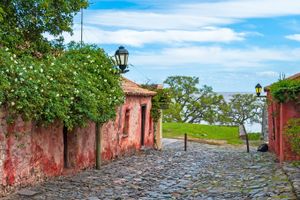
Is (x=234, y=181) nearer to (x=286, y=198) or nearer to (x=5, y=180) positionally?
(x=286, y=198)

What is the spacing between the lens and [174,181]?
13312 millimetres

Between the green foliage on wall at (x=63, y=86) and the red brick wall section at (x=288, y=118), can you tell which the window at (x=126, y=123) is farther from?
the red brick wall section at (x=288, y=118)

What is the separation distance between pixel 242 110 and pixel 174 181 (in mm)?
32695

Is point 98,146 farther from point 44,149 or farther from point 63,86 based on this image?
point 63,86

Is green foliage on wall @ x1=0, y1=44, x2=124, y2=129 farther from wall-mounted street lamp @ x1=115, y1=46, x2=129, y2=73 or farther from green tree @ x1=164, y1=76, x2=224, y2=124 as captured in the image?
green tree @ x1=164, y1=76, x2=224, y2=124

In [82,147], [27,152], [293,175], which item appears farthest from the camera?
[82,147]

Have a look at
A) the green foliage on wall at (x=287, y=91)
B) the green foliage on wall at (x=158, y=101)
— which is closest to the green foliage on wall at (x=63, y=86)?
the green foliage on wall at (x=287, y=91)

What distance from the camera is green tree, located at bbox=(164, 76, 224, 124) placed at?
4319 centimetres

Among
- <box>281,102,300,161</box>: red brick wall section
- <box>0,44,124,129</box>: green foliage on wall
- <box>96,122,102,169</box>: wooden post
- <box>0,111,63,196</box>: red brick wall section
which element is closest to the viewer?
<box>0,44,124,129</box>: green foliage on wall

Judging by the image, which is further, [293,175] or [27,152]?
[293,175]

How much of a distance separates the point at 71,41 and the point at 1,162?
5865 mm

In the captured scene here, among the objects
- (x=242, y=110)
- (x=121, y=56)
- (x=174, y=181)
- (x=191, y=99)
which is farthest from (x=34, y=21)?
(x=242, y=110)

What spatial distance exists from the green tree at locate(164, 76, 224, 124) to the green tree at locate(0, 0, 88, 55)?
28577 millimetres

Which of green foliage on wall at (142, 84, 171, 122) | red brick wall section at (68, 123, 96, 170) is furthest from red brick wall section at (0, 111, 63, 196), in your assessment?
green foliage on wall at (142, 84, 171, 122)
